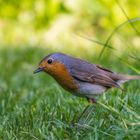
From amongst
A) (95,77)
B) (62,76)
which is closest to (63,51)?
(95,77)

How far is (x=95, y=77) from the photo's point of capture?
245 inches

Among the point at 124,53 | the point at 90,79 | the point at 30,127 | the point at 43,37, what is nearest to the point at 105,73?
the point at 90,79

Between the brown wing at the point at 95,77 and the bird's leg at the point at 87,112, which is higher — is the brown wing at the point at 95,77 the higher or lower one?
Answer: the higher one

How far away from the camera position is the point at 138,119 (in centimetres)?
530

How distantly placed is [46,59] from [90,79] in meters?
0.40

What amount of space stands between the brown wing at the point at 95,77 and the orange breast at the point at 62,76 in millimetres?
75

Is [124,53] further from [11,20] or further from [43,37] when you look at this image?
[11,20]

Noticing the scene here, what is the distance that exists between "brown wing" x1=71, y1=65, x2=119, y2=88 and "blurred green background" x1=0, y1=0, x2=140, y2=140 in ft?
0.45

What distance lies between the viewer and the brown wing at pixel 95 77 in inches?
242

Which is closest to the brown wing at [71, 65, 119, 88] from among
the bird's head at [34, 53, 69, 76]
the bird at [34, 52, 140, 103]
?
the bird at [34, 52, 140, 103]

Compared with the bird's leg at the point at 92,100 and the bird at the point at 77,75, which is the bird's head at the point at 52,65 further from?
the bird's leg at the point at 92,100

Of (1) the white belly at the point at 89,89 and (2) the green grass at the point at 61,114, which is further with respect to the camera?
(1) the white belly at the point at 89,89

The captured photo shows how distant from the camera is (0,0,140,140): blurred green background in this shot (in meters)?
5.46

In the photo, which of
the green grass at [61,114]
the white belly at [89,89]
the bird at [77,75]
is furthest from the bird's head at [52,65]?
the green grass at [61,114]
